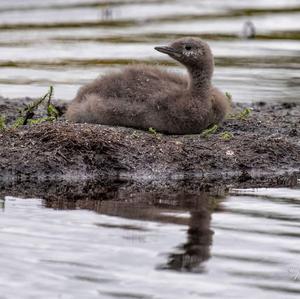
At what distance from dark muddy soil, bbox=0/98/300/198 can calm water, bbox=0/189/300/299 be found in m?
0.67

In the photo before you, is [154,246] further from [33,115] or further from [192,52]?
[33,115]

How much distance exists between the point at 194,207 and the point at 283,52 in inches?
435

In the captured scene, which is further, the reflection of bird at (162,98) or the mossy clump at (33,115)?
the reflection of bird at (162,98)

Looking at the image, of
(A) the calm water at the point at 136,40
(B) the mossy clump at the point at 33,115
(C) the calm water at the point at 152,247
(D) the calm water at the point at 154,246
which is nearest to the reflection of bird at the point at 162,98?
(B) the mossy clump at the point at 33,115

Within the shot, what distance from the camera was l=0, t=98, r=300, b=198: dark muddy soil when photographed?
412 inches

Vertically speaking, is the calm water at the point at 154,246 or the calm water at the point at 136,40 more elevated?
the calm water at the point at 136,40

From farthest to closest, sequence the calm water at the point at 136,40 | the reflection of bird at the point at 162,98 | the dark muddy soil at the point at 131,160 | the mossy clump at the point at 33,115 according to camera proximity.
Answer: the calm water at the point at 136,40, the reflection of bird at the point at 162,98, the mossy clump at the point at 33,115, the dark muddy soil at the point at 131,160

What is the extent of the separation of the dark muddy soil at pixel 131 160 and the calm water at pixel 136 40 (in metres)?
3.99

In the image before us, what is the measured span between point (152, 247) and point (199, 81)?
439cm

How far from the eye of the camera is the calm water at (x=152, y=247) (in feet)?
24.1

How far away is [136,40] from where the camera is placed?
21594 mm

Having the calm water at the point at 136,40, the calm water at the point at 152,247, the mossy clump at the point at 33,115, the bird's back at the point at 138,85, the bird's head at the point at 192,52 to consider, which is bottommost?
the calm water at the point at 152,247

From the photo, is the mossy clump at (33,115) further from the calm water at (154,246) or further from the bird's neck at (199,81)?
the calm water at (154,246)

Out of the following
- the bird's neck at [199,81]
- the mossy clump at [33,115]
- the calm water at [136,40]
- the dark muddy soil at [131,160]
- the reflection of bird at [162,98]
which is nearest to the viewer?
the dark muddy soil at [131,160]
